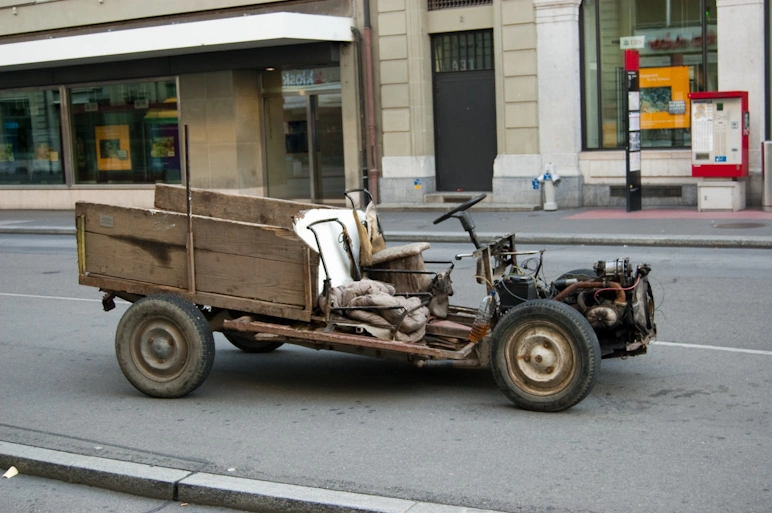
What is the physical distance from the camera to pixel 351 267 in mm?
7324

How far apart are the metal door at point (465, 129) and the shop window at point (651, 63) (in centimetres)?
215

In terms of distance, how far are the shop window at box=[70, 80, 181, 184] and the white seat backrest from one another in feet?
60.0

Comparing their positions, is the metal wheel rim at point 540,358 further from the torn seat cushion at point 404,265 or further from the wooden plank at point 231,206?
the wooden plank at point 231,206

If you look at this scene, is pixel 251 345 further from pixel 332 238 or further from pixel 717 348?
pixel 717 348

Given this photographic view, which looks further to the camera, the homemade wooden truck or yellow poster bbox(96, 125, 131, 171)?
yellow poster bbox(96, 125, 131, 171)

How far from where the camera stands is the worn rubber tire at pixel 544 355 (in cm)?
611

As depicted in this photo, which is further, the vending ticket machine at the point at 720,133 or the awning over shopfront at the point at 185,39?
→ the awning over shopfront at the point at 185,39

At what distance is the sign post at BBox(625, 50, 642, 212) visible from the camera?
1797 cm

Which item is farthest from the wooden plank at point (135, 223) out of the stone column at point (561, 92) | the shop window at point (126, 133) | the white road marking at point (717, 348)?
the shop window at point (126, 133)

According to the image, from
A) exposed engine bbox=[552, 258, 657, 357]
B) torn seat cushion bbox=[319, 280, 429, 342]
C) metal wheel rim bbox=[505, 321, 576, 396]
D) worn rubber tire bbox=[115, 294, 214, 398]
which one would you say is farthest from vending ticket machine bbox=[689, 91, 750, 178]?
worn rubber tire bbox=[115, 294, 214, 398]

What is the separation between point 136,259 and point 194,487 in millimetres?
2373

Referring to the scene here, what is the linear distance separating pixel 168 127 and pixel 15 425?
1901 cm

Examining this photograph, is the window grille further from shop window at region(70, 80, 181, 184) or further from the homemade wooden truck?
the homemade wooden truck

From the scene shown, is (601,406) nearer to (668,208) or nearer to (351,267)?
(351,267)
